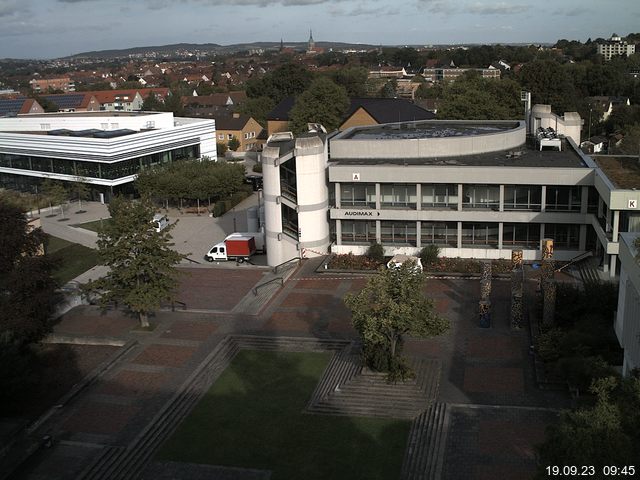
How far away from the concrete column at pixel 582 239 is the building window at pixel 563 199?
98cm

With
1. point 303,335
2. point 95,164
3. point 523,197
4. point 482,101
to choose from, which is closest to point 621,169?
point 523,197

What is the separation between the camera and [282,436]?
21078 mm

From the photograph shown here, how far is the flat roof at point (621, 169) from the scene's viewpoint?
3240cm

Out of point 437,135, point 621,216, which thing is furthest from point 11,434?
point 437,135

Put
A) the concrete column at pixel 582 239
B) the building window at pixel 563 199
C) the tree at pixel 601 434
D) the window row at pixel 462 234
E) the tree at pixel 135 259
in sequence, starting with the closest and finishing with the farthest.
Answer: the tree at pixel 601 434 → the tree at pixel 135 259 → the concrete column at pixel 582 239 → the building window at pixel 563 199 → the window row at pixel 462 234

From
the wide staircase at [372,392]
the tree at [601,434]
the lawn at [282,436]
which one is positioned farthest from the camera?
the wide staircase at [372,392]

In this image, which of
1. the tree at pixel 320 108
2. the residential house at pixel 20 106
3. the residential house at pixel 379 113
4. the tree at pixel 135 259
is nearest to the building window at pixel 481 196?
the tree at pixel 135 259

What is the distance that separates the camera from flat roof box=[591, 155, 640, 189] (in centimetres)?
3240

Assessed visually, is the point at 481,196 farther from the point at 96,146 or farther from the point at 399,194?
the point at 96,146

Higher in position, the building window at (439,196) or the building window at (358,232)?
the building window at (439,196)

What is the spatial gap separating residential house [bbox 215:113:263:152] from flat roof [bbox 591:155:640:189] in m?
54.6

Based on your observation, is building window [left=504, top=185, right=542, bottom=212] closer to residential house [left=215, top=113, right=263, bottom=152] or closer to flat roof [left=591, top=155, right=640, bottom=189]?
flat roof [left=591, top=155, right=640, bottom=189]

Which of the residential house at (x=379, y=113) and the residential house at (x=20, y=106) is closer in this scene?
the residential house at (x=379, y=113)

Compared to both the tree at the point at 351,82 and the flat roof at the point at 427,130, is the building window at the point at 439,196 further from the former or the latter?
the tree at the point at 351,82
